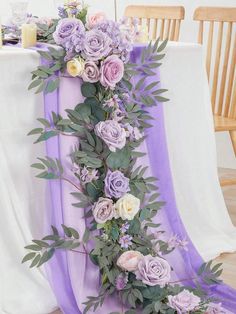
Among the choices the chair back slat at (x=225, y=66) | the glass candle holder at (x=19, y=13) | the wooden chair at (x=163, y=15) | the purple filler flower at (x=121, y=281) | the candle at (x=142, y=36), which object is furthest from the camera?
the wooden chair at (x=163, y=15)

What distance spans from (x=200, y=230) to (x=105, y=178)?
2.45ft

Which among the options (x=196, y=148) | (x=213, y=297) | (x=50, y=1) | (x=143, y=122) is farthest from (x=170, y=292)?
(x=50, y=1)

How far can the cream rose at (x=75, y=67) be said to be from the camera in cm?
191

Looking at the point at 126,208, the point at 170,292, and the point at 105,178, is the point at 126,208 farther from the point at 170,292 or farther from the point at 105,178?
the point at 170,292

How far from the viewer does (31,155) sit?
2029mm

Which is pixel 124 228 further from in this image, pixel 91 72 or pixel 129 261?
pixel 91 72

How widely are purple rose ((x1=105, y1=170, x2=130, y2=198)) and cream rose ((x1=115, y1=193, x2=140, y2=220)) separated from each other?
18mm

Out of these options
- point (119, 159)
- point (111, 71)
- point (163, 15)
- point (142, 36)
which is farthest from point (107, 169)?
point (163, 15)

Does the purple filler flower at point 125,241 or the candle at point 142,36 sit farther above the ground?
the candle at point 142,36

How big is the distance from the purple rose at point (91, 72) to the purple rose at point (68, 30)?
9cm

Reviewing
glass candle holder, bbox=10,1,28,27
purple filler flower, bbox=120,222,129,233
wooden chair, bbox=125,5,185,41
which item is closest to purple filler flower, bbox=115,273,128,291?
purple filler flower, bbox=120,222,129,233

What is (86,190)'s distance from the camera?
78.7 inches

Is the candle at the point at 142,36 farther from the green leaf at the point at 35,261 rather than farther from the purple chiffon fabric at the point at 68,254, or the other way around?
the green leaf at the point at 35,261

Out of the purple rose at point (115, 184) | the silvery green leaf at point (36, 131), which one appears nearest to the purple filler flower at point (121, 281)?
the purple rose at point (115, 184)
